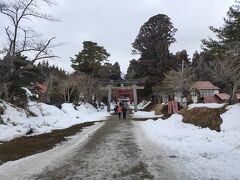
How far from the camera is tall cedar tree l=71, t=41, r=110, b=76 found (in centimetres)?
6969

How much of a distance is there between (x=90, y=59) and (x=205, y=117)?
5437 centimetres

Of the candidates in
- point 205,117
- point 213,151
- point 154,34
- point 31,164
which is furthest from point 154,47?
point 31,164

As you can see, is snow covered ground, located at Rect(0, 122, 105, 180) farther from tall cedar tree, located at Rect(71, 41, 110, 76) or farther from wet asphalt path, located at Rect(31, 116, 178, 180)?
tall cedar tree, located at Rect(71, 41, 110, 76)

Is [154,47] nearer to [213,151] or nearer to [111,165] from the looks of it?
[213,151]

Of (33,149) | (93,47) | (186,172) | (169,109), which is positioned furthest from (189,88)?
(186,172)

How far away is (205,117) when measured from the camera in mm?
17781

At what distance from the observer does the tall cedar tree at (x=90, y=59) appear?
69.7m

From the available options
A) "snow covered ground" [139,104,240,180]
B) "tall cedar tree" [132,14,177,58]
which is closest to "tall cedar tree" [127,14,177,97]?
"tall cedar tree" [132,14,177,58]

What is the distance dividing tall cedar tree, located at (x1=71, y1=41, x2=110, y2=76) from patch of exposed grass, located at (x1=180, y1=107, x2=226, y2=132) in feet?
162

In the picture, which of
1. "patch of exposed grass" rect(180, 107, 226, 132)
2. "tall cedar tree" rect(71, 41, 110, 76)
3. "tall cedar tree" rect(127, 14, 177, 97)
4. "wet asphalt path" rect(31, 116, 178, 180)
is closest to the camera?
"wet asphalt path" rect(31, 116, 178, 180)

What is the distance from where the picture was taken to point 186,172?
7.40 meters

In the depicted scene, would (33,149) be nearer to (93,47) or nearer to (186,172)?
(186,172)

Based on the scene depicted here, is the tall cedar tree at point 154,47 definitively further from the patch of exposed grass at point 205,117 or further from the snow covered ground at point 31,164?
the snow covered ground at point 31,164

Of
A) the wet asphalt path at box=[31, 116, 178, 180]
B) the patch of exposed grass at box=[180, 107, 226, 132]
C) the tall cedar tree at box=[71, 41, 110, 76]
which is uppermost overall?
the tall cedar tree at box=[71, 41, 110, 76]
